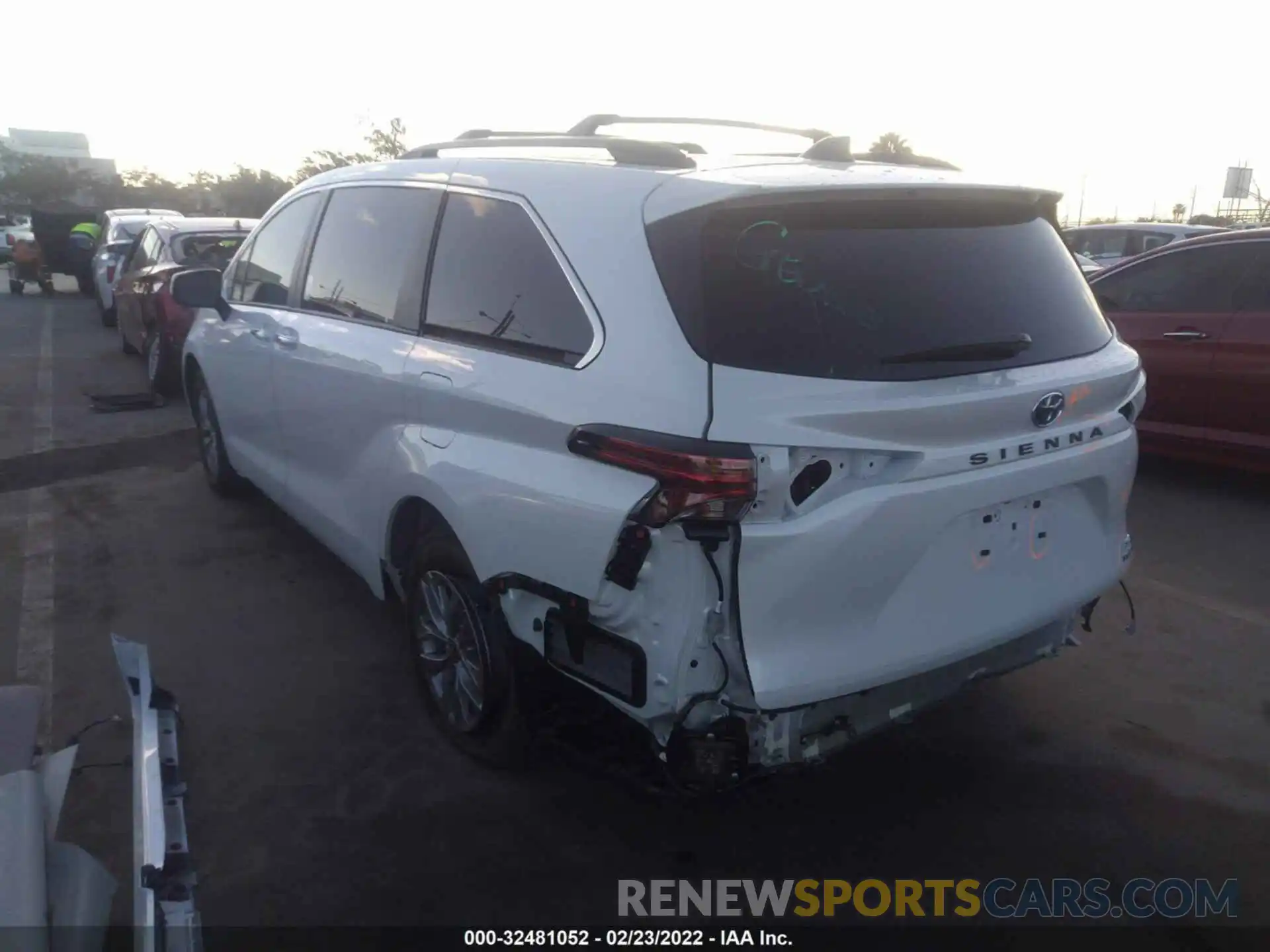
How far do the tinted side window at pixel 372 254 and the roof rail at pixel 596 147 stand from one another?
24 centimetres

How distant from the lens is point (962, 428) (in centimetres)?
259

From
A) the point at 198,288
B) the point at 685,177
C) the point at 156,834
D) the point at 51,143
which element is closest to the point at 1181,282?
the point at 685,177

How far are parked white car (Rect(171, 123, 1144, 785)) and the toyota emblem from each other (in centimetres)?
2

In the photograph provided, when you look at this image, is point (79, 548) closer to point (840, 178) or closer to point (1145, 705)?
point (840, 178)

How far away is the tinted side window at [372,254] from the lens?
3.56 meters

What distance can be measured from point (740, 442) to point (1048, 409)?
1.00 metres

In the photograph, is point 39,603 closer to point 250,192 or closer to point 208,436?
point 208,436

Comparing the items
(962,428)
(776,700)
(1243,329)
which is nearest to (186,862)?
(776,700)

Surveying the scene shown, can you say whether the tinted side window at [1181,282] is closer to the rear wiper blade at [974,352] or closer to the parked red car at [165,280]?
the rear wiper blade at [974,352]

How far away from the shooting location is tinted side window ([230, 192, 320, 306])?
466cm

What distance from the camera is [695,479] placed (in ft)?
7.61

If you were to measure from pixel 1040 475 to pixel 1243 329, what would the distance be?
165 inches

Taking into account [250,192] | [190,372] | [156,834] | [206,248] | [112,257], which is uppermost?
[250,192]

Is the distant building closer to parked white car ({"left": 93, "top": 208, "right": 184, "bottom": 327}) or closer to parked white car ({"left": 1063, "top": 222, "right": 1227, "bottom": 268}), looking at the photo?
parked white car ({"left": 93, "top": 208, "right": 184, "bottom": 327})
